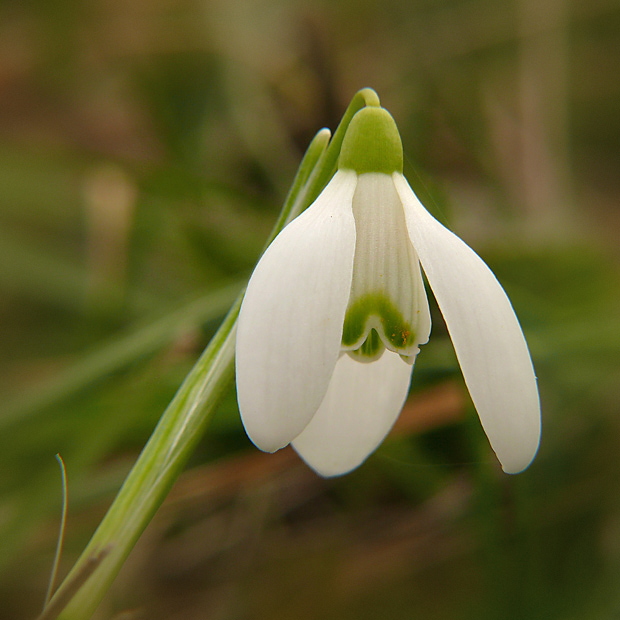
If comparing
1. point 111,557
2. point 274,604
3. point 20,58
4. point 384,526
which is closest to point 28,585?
point 274,604

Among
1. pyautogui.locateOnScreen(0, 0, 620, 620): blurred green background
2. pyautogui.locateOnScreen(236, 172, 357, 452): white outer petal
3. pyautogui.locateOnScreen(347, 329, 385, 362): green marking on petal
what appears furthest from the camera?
pyautogui.locateOnScreen(0, 0, 620, 620): blurred green background


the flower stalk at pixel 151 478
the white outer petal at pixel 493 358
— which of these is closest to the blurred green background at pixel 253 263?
the flower stalk at pixel 151 478

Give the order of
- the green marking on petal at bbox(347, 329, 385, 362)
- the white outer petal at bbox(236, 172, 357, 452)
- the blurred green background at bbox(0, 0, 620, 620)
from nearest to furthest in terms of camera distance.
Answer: the white outer petal at bbox(236, 172, 357, 452) < the green marking on petal at bbox(347, 329, 385, 362) < the blurred green background at bbox(0, 0, 620, 620)

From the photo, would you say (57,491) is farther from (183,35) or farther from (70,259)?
(183,35)

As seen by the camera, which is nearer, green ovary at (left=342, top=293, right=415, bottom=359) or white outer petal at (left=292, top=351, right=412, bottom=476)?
green ovary at (left=342, top=293, right=415, bottom=359)

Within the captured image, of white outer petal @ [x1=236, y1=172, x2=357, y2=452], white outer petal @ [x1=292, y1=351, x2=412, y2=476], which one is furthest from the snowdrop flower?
white outer petal @ [x1=292, y1=351, x2=412, y2=476]

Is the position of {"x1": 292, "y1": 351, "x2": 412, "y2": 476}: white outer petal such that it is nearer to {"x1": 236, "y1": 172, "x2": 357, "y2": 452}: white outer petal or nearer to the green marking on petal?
the green marking on petal
